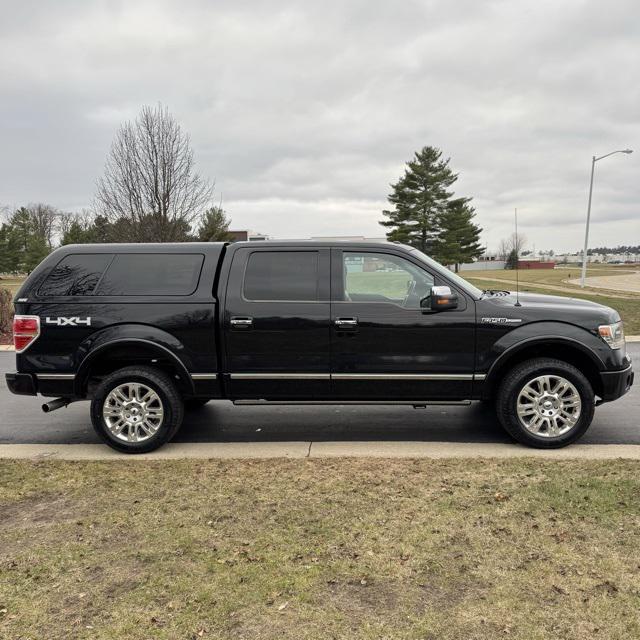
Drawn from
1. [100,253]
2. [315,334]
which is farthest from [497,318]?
[100,253]

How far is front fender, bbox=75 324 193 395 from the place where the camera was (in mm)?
5121

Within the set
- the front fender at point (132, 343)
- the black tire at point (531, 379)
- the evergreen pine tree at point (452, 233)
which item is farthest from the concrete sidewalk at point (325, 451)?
the evergreen pine tree at point (452, 233)

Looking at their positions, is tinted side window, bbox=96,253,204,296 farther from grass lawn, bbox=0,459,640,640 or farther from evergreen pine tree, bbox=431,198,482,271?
evergreen pine tree, bbox=431,198,482,271

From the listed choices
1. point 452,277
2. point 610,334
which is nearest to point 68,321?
point 452,277

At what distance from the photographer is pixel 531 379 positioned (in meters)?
5.07

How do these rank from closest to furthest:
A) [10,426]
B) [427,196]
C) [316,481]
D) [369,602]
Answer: [369,602], [316,481], [10,426], [427,196]

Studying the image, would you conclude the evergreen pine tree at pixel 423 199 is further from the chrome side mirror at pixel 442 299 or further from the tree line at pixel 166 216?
the chrome side mirror at pixel 442 299

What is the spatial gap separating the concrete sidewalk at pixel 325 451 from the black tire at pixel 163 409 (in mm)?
93

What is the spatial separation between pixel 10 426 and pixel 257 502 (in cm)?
380

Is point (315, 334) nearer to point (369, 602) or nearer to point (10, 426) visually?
point (369, 602)

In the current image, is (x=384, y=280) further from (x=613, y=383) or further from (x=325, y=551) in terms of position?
(x=325, y=551)

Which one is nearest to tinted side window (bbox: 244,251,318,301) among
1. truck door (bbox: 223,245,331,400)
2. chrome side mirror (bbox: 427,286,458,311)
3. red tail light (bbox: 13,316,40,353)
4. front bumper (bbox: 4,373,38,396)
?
truck door (bbox: 223,245,331,400)

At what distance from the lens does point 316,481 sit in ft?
14.1

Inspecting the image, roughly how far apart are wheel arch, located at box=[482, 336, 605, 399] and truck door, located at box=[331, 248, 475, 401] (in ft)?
0.72
